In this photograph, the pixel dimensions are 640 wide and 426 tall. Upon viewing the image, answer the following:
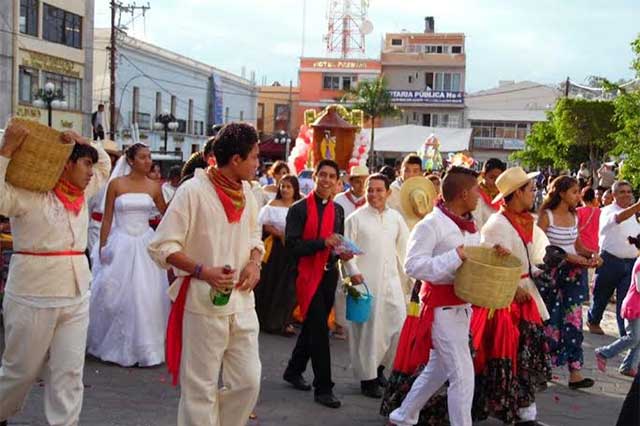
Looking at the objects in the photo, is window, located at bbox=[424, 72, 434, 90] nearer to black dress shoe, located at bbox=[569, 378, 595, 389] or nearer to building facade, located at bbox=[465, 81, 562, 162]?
building facade, located at bbox=[465, 81, 562, 162]

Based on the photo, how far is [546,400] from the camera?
7.54 meters

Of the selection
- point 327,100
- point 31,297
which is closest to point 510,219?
point 31,297

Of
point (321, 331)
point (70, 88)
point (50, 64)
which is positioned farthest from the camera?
point (70, 88)

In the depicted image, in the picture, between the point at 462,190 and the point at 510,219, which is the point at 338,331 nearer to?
the point at 510,219

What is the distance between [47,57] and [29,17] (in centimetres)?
206

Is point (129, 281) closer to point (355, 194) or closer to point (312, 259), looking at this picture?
point (312, 259)

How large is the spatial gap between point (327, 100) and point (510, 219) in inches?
2683

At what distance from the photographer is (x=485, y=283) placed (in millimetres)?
5227

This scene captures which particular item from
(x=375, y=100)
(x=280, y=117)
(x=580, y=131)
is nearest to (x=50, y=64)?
(x=580, y=131)

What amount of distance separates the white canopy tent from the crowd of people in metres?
29.8

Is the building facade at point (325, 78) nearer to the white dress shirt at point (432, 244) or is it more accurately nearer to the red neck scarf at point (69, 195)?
the white dress shirt at point (432, 244)

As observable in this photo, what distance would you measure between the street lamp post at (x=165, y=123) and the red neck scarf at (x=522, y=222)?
33.0 metres

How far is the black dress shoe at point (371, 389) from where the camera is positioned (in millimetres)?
7242

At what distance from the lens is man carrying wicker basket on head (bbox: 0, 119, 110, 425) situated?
5.19 m
